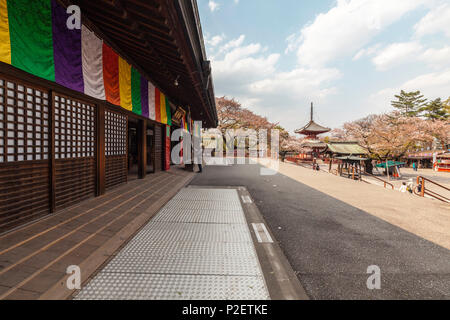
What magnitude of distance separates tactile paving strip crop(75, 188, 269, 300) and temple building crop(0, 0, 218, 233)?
6.98 feet

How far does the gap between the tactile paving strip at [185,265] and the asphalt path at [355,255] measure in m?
0.71

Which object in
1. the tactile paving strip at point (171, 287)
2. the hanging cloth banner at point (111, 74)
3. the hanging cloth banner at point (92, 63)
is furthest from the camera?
the hanging cloth banner at point (111, 74)

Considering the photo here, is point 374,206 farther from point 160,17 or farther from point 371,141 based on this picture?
point 371,141

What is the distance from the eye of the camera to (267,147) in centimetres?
4075

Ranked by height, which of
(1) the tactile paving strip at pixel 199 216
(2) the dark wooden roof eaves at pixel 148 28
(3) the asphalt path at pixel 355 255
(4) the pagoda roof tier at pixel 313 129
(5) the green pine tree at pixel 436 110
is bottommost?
(3) the asphalt path at pixel 355 255

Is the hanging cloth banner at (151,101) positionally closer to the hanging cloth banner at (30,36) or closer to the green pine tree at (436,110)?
the hanging cloth banner at (30,36)

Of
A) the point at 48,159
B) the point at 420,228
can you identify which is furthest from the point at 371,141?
the point at 48,159

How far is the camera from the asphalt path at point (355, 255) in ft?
7.17

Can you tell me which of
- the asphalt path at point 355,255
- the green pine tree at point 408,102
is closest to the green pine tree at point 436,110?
the green pine tree at point 408,102

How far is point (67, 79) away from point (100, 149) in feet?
7.08

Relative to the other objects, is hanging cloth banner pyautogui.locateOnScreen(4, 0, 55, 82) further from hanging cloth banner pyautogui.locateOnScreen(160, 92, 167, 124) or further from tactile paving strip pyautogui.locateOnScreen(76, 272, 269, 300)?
hanging cloth banner pyautogui.locateOnScreen(160, 92, 167, 124)

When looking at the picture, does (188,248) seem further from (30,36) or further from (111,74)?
(111,74)

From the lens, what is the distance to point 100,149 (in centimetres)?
523
